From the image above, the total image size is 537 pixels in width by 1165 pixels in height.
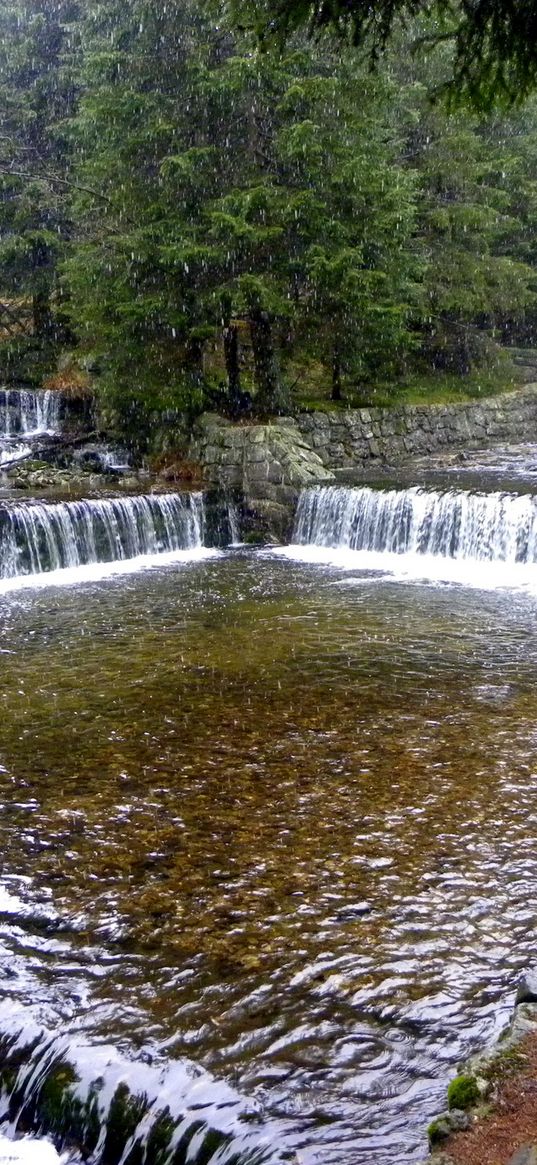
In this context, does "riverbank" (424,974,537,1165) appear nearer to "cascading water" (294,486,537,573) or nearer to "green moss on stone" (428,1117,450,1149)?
"green moss on stone" (428,1117,450,1149)

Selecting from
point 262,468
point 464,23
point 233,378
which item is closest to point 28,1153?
point 464,23

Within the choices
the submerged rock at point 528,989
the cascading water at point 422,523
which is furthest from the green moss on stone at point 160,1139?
the cascading water at point 422,523

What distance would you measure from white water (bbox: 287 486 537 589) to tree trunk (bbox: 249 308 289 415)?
404cm

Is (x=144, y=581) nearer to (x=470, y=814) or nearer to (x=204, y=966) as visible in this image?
(x=470, y=814)

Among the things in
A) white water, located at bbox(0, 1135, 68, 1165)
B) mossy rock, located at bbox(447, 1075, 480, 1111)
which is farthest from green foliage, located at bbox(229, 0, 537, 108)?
white water, located at bbox(0, 1135, 68, 1165)

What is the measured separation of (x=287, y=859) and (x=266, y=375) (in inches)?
669

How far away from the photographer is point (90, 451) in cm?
2194

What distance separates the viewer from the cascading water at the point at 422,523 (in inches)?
619

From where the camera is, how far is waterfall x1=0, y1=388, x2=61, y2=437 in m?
24.8

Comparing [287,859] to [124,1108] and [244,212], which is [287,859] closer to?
[124,1108]

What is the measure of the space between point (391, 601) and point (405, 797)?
653cm

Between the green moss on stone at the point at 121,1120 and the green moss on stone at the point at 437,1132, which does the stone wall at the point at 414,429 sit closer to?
the green moss on stone at the point at 121,1120

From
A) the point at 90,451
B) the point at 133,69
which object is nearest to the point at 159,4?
the point at 133,69

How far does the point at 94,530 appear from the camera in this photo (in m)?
16.9
